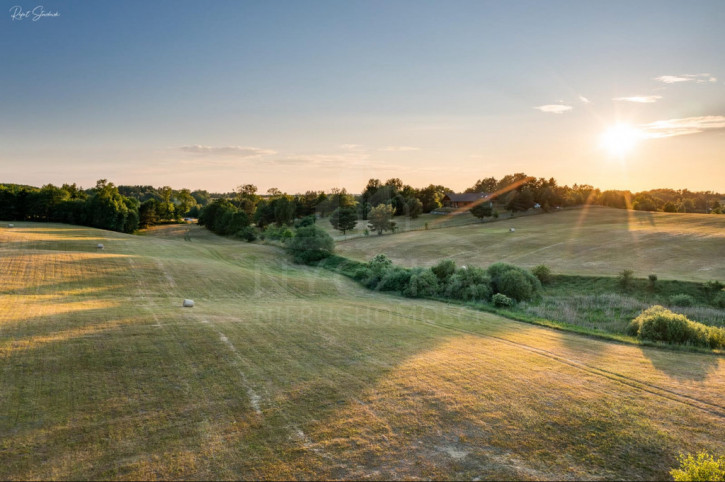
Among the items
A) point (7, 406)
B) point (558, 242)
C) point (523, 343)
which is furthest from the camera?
point (558, 242)

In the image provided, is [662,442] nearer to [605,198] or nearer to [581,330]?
[581,330]

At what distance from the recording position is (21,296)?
2302 cm

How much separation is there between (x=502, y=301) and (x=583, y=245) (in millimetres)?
34802

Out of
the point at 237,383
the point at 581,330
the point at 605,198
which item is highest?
the point at 605,198

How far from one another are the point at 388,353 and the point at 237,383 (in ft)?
19.1

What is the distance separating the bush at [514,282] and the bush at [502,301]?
2379mm

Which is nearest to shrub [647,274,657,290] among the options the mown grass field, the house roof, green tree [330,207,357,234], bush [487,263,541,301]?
bush [487,263,541,301]

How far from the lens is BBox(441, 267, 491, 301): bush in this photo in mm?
34469

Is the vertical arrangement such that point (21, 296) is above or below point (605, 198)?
below

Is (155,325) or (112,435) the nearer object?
(112,435)

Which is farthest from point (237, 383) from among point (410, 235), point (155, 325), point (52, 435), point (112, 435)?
point (410, 235)

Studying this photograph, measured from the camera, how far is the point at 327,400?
10797 mm

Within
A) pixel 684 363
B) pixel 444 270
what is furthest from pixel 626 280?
pixel 684 363

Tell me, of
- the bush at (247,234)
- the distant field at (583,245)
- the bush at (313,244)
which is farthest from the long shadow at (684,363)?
the bush at (247,234)
